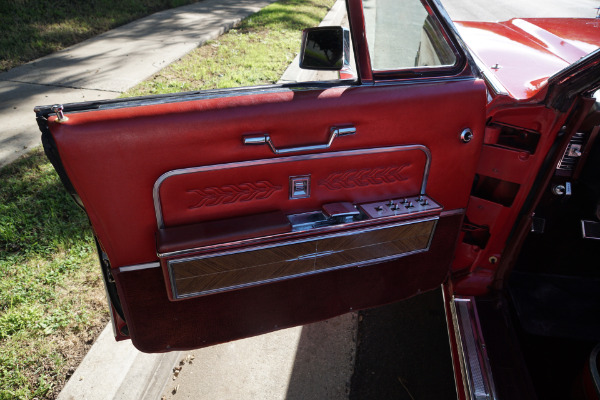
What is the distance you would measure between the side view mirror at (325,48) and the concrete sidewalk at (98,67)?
285 centimetres

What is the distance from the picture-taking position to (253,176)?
58.7 inches

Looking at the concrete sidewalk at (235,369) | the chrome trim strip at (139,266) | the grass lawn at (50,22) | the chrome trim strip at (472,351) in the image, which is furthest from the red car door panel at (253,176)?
the grass lawn at (50,22)

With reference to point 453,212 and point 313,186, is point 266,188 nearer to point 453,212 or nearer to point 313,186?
point 313,186

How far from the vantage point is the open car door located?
1.34 m

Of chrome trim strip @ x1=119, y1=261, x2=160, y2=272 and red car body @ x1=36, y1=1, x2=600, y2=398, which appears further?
chrome trim strip @ x1=119, y1=261, x2=160, y2=272

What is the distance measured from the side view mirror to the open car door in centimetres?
8

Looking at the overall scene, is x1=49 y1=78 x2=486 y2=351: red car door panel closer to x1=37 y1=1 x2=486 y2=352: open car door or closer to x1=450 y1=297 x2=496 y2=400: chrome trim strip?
x1=37 y1=1 x2=486 y2=352: open car door

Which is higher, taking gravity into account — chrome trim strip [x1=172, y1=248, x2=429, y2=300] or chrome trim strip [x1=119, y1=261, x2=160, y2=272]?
chrome trim strip [x1=119, y1=261, x2=160, y2=272]

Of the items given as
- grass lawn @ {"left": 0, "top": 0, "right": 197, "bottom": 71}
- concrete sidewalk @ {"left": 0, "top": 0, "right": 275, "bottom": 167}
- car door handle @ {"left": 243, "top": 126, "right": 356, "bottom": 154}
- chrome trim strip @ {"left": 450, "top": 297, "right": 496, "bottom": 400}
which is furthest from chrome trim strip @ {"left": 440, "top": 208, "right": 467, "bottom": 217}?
grass lawn @ {"left": 0, "top": 0, "right": 197, "bottom": 71}

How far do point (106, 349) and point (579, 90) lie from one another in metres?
2.39

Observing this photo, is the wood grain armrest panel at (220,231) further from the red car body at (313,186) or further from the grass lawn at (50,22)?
the grass lawn at (50,22)

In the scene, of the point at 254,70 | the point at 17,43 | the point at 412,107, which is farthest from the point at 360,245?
the point at 17,43

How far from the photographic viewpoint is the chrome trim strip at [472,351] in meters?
1.70

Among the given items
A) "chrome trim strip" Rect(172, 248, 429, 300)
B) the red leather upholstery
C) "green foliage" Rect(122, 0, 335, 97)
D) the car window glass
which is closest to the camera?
the red leather upholstery
